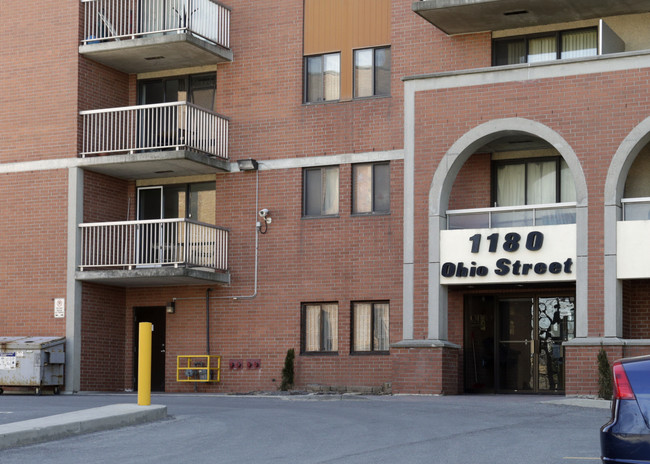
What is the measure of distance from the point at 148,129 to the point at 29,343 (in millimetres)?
6143

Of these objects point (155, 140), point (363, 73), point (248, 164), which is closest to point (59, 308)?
point (155, 140)

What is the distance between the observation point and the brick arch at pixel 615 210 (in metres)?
22.5

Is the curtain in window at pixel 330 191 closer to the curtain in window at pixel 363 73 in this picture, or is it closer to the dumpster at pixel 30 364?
the curtain in window at pixel 363 73

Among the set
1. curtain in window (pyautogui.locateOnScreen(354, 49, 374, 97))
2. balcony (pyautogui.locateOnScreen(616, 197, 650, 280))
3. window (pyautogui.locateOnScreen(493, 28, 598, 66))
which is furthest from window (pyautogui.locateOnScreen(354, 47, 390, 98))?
balcony (pyautogui.locateOnScreen(616, 197, 650, 280))

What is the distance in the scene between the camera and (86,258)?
1110 inches

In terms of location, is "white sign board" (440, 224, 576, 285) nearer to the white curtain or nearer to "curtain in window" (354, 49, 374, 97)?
the white curtain

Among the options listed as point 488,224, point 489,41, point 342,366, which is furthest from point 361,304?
point 489,41

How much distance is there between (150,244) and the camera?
91.7 feet

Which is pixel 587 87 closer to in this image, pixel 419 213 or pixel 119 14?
pixel 419 213

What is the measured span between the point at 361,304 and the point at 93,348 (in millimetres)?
7097

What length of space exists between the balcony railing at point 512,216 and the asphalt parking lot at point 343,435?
4.47 meters

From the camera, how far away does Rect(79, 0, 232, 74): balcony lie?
27719mm

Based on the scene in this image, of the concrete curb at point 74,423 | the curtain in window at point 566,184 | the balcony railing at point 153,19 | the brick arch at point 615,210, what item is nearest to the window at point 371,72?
the balcony railing at point 153,19

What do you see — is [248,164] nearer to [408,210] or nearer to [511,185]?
[408,210]
